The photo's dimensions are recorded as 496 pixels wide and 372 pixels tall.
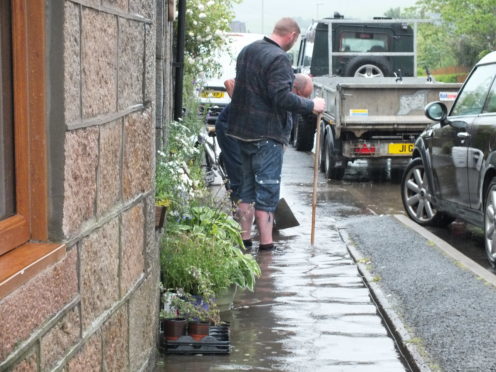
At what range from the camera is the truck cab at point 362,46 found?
1947 centimetres

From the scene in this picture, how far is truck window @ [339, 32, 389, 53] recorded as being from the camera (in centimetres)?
1972

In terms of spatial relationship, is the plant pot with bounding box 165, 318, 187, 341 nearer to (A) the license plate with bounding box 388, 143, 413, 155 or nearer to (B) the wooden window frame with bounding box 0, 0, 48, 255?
(B) the wooden window frame with bounding box 0, 0, 48, 255

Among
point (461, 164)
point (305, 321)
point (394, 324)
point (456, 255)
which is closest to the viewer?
point (394, 324)

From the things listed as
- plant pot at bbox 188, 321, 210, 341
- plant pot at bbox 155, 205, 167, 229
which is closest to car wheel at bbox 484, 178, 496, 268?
plant pot at bbox 188, 321, 210, 341

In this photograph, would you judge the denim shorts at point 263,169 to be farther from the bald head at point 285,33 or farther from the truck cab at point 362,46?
the truck cab at point 362,46

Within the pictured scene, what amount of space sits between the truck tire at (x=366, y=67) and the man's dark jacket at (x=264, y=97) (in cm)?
1041

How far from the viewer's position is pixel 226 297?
6703 mm

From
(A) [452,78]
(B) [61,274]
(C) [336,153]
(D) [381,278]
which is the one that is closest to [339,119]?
(C) [336,153]

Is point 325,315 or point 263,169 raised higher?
point 263,169

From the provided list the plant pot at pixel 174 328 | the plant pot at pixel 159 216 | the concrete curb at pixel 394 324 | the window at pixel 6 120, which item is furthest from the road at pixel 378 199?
the window at pixel 6 120

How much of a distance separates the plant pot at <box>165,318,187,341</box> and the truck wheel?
29.9ft

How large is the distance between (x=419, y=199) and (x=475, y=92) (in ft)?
4.83

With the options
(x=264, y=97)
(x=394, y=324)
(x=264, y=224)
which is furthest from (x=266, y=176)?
(x=394, y=324)

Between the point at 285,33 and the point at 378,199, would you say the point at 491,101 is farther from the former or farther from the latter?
the point at 378,199
